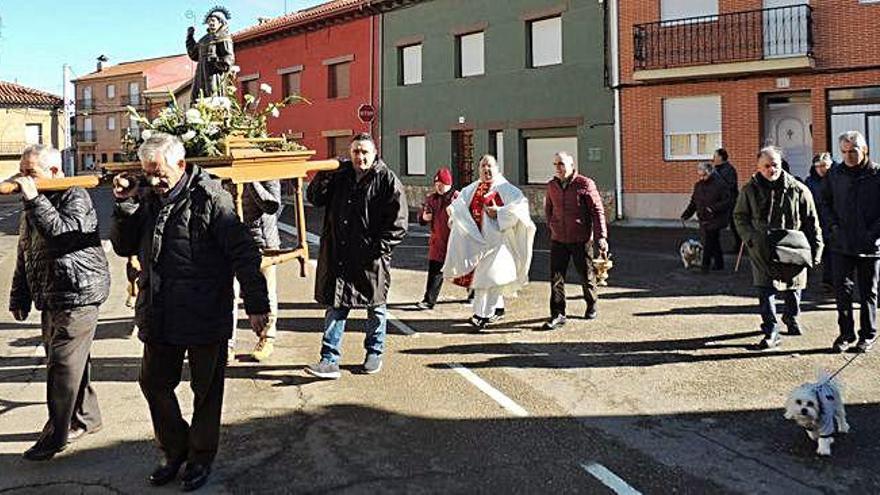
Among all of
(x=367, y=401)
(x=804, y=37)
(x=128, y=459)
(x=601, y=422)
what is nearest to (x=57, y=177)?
(x=128, y=459)

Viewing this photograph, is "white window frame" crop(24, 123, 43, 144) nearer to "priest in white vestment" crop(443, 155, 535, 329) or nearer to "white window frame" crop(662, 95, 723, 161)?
"white window frame" crop(662, 95, 723, 161)

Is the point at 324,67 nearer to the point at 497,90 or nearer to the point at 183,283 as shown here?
the point at 497,90

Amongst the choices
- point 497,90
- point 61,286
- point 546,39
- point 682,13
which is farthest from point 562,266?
point 497,90

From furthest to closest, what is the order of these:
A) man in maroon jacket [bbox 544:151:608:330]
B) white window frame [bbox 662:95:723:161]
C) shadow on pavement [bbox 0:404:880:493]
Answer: white window frame [bbox 662:95:723:161] < man in maroon jacket [bbox 544:151:608:330] < shadow on pavement [bbox 0:404:880:493]

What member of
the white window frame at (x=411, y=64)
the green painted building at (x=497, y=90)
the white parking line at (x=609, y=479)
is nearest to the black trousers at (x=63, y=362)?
the white parking line at (x=609, y=479)

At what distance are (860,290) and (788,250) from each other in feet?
2.32

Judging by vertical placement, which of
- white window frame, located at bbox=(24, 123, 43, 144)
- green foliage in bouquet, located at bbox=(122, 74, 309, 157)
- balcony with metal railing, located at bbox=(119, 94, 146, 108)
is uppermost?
balcony with metal railing, located at bbox=(119, 94, 146, 108)

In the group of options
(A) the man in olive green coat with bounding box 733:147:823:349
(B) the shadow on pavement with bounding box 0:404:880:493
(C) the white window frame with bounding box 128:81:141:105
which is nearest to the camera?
(B) the shadow on pavement with bounding box 0:404:880:493

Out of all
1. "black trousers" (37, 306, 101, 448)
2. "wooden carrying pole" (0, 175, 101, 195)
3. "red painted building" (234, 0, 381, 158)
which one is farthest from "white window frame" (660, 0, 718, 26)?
"black trousers" (37, 306, 101, 448)

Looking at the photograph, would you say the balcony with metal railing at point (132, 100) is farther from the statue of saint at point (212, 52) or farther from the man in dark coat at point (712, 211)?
the statue of saint at point (212, 52)

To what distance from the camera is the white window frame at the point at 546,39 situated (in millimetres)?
22234

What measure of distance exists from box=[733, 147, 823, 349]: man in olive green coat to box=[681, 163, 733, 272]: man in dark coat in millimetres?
4862

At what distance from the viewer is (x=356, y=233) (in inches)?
242

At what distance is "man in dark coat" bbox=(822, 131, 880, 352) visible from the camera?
259 inches
